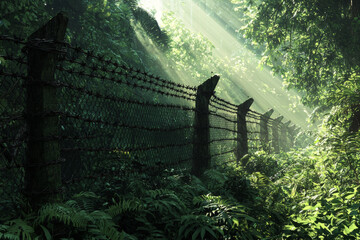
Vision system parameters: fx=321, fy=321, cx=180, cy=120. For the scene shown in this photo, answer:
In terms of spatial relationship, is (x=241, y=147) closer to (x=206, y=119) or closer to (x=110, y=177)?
(x=206, y=119)

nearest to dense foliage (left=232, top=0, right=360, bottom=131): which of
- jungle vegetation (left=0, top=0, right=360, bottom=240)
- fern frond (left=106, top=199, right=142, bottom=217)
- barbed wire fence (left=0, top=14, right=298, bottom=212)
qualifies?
jungle vegetation (left=0, top=0, right=360, bottom=240)

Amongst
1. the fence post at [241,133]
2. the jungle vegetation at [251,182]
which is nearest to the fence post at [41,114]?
the jungle vegetation at [251,182]

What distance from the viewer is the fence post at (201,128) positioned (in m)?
5.46

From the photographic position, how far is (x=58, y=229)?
2.38 m

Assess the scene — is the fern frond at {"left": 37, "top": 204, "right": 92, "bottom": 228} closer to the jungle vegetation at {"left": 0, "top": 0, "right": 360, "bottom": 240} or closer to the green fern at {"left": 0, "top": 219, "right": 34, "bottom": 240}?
the jungle vegetation at {"left": 0, "top": 0, "right": 360, "bottom": 240}

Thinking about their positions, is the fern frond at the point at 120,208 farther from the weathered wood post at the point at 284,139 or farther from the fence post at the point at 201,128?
the weathered wood post at the point at 284,139

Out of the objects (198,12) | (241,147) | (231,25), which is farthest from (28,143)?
(198,12)

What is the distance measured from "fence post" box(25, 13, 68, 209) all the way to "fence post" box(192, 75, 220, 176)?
10.3ft

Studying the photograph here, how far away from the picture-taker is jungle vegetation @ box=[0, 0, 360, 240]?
243cm

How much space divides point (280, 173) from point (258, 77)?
45.2 meters

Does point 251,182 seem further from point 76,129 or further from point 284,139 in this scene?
point 284,139

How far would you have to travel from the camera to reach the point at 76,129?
130 inches

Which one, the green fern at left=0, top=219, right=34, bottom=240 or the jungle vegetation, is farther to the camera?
the jungle vegetation

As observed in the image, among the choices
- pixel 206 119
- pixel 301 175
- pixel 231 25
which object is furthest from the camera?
pixel 231 25
